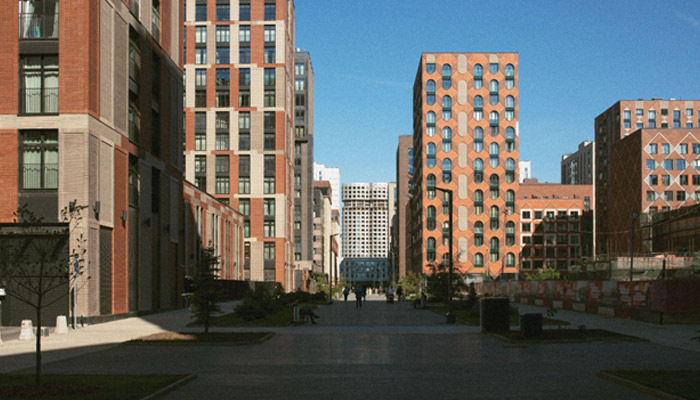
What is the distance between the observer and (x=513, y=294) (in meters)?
65.7

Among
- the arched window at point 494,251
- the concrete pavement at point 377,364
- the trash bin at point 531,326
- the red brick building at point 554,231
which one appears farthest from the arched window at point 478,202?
the trash bin at point 531,326

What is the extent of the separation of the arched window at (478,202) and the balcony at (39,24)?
109 meters

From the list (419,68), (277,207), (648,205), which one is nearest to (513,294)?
(277,207)

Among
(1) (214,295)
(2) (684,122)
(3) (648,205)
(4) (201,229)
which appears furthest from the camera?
(2) (684,122)

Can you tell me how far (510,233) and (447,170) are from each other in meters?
18.1

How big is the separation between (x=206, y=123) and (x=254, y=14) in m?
16.6

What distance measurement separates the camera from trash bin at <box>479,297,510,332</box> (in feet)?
89.8

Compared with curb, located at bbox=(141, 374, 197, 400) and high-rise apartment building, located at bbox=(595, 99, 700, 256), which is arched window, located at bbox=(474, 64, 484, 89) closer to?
high-rise apartment building, located at bbox=(595, 99, 700, 256)

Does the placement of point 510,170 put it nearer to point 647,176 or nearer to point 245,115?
point 647,176

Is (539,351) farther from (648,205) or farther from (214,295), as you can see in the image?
(648,205)

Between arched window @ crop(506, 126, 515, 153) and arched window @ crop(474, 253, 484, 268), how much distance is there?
821 inches

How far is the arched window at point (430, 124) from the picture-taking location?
136250 millimetres

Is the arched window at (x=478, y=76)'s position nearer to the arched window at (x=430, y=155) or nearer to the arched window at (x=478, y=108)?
the arched window at (x=478, y=108)

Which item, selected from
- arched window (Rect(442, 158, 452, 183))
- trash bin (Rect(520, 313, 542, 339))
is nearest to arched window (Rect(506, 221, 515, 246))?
arched window (Rect(442, 158, 452, 183))
